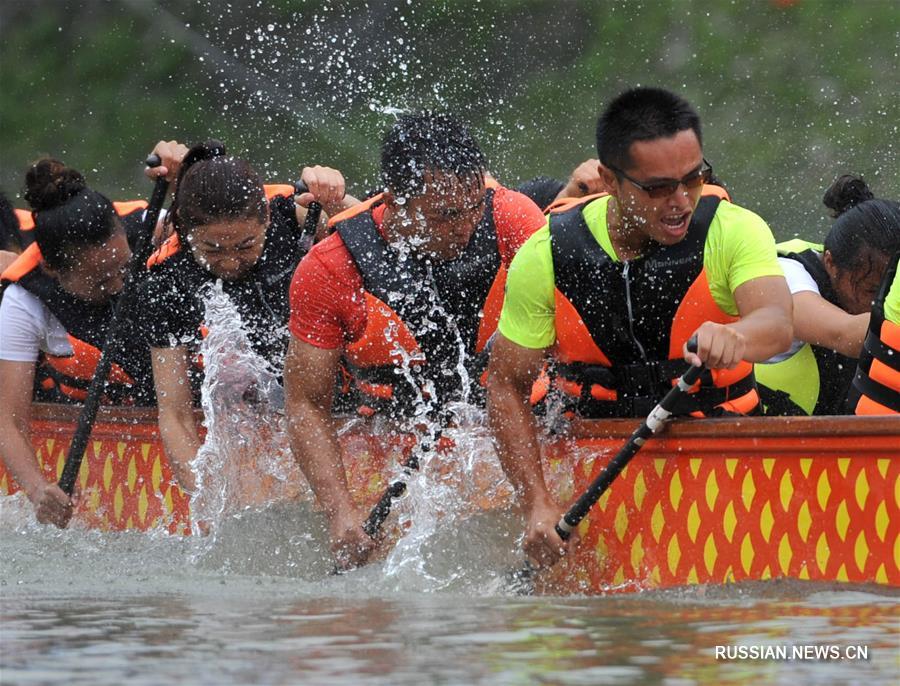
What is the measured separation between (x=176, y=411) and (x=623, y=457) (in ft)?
6.65

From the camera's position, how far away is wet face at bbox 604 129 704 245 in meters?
4.60

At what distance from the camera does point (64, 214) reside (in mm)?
6512

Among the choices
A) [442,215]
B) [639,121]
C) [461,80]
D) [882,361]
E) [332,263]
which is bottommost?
[882,361]

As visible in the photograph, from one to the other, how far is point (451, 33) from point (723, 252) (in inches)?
455

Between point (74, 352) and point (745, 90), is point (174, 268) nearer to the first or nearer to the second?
point (74, 352)

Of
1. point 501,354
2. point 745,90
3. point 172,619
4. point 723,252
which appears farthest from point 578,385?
point 745,90

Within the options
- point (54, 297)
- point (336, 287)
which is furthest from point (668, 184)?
point (54, 297)

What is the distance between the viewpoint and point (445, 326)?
Result: 558cm

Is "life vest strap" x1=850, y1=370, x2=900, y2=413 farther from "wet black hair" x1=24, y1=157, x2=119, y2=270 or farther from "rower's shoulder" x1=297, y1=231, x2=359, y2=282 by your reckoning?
"wet black hair" x1=24, y1=157, x2=119, y2=270

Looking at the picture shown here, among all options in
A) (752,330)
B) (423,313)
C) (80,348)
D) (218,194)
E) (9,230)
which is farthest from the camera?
(9,230)

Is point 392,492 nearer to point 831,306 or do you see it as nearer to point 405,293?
point 405,293

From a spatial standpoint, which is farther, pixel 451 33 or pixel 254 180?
pixel 451 33

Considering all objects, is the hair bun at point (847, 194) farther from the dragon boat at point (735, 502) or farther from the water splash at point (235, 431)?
the water splash at point (235, 431)

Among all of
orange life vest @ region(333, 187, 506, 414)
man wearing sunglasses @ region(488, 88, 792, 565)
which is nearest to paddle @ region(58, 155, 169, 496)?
orange life vest @ region(333, 187, 506, 414)
